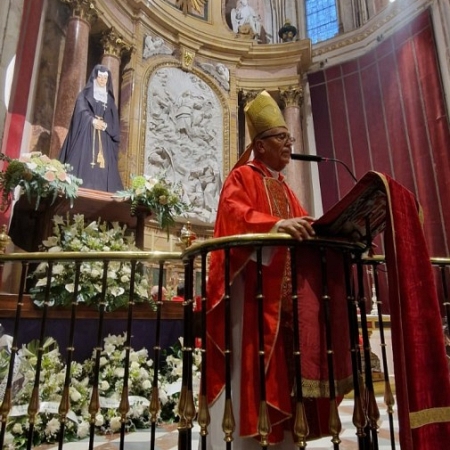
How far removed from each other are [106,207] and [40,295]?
141cm

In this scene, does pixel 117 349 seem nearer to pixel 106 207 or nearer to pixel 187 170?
pixel 106 207

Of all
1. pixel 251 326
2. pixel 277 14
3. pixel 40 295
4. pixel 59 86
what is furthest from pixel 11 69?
pixel 277 14

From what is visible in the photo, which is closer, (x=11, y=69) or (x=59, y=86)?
(x=11, y=69)

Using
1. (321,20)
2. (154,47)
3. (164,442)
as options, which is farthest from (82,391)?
(321,20)

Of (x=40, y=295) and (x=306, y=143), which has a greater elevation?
(x=306, y=143)

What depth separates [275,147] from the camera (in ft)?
6.72

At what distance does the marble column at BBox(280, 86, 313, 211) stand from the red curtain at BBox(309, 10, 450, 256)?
31cm

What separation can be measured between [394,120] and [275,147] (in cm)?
660

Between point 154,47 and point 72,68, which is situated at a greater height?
point 154,47

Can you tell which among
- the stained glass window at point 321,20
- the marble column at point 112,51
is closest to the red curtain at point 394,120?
the stained glass window at point 321,20

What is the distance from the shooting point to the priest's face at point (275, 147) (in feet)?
6.69

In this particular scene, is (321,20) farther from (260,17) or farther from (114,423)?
(114,423)

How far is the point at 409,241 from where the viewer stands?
4.53 feet

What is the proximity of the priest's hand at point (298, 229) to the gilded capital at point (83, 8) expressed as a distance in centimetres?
630
